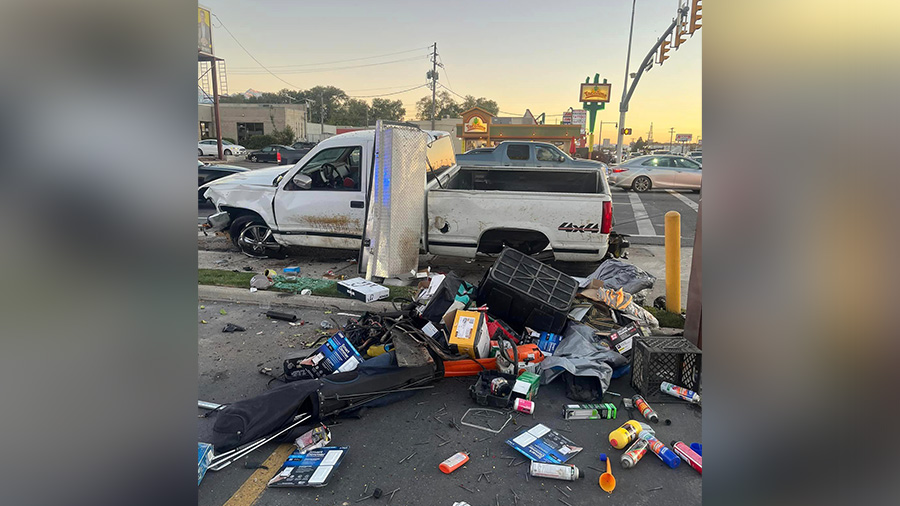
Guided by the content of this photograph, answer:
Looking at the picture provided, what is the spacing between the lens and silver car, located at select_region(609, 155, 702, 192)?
18.8 meters

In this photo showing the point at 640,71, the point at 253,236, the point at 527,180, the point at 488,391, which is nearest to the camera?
the point at 488,391

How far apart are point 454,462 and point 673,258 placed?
3900 millimetres

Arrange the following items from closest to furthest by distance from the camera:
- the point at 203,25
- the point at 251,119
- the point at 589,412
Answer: the point at 203,25, the point at 589,412, the point at 251,119

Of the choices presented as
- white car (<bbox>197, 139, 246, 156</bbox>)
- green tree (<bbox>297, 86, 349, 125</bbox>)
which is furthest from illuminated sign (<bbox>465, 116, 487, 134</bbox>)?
green tree (<bbox>297, 86, 349, 125</bbox>)

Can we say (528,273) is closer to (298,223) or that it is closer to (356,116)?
(298,223)

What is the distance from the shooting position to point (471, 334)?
14.8ft

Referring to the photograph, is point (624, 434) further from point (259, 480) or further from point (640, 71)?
point (640, 71)

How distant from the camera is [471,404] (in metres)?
4.04

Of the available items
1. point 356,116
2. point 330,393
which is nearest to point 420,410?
point 330,393

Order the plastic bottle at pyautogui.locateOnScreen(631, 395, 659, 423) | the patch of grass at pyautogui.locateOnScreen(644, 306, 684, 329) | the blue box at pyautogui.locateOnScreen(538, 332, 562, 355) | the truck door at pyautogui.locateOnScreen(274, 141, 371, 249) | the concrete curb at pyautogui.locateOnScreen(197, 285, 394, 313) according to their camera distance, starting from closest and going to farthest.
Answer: the plastic bottle at pyautogui.locateOnScreen(631, 395, 659, 423) → the blue box at pyautogui.locateOnScreen(538, 332, 562, 355) → the patch of grass at pyautogui.locateOnScreen(644, 306, 684, 329) → the concrete curb at pyautogui.locateOnScreen(197, 285, 394, 313) → the truck door at pyautogui.locateOnScreen(274, 141, 371, 249)

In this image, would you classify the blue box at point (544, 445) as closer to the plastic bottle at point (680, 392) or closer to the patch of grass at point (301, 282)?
the plastic bottle at point (680, 392)

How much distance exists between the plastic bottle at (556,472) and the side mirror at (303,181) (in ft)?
18.4

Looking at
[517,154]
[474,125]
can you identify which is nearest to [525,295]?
[517,154]

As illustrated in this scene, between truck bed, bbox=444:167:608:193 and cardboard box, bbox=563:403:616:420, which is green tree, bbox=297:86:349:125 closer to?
truck bed, bbox=444:167:608:193
